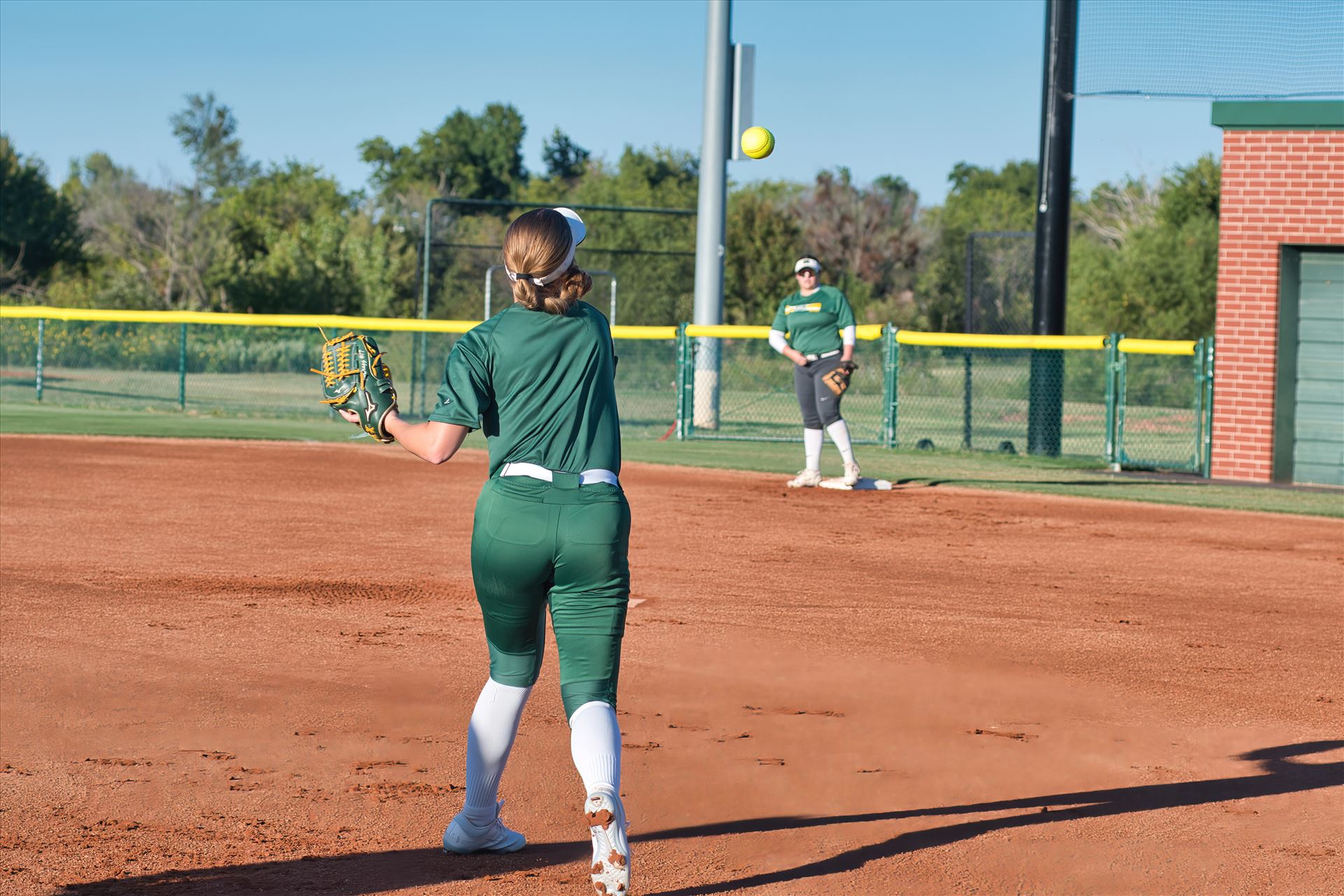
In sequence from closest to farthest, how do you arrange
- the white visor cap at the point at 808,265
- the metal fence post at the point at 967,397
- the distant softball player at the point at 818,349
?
the white visor cap at the point at 808,265 → the distant softball player at the point at 818,349 → the metal fence post at the point at 967,397

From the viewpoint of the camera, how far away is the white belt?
3.51 metres

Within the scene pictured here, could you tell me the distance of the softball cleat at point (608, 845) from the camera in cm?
333

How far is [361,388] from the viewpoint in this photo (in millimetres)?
3787

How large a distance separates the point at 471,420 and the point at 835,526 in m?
7.38

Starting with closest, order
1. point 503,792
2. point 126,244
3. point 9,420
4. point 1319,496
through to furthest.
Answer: point 503,792, point 1319,496, point 9,420, point 126,244

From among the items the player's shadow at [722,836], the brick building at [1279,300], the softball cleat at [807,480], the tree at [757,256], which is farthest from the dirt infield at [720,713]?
the tree at [757,256]

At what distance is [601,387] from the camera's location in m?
3.62

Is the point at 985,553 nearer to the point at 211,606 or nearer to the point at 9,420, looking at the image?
the point at 211,606

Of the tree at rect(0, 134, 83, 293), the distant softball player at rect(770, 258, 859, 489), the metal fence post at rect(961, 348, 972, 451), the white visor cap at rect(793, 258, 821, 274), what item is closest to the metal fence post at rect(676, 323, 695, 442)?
the metal fence post at rect(961, 348, 972, 451)

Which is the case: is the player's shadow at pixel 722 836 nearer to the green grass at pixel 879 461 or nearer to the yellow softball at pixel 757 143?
the green grass at pixel 879 461

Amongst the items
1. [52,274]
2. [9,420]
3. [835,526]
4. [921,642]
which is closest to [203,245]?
[52,274]

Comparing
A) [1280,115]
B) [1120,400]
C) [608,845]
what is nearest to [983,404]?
A: [1120,400]

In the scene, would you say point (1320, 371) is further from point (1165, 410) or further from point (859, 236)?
point (859, 236)

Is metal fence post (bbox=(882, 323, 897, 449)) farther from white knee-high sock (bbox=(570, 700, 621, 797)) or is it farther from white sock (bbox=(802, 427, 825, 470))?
white knee-high sock (bbox=(570, 700, 621, 797))
